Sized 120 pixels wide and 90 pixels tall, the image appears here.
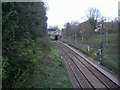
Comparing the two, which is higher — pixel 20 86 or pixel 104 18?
pixel 104 18

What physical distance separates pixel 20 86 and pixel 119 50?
705 inches

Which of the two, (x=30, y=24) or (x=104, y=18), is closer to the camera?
(x=30, y=24)

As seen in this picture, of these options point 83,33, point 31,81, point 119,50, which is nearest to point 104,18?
point 83,33

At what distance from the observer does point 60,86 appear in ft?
39.1

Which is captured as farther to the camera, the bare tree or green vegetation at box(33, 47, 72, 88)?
the bare tree

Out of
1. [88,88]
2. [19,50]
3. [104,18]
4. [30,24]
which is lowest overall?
A: [88,88]

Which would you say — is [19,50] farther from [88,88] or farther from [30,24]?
[88,88]

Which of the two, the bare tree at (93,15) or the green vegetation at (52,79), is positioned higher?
the bare tree at (93,15)

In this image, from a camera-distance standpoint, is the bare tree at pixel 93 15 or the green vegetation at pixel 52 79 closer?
the green vegetation at pixel 52 79

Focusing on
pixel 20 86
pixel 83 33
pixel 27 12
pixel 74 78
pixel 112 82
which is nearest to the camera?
pixel 20 86

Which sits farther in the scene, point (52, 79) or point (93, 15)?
point (93, 15)

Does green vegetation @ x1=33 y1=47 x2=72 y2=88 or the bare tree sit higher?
the bare tree

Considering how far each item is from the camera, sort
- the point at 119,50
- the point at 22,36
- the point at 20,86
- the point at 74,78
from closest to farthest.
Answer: the point at 20,86 < the point at 22,36 < the point at 74,78 < the point at 119,50

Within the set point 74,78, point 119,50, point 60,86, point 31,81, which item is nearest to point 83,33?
point 119,50
